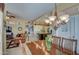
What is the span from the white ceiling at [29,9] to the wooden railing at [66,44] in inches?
14.3

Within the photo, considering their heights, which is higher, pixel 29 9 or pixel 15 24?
pixel 29 9

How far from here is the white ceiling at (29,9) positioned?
1635mm

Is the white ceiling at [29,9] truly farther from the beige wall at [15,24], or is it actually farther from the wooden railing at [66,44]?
the wooden railing at [66,44]

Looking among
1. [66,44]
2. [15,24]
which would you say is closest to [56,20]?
[66,44]

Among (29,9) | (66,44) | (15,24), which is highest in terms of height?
(29,9)

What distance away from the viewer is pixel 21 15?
5.35 ft

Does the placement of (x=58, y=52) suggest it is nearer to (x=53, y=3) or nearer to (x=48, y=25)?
(x=48, y=25)

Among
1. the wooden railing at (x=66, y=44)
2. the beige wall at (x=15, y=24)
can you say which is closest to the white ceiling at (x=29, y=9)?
the beige wall at (x=15, y=24)

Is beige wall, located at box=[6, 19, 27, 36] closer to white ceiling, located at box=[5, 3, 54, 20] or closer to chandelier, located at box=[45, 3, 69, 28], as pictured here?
white ceiling, located at box=[5, 3, 54, 20]

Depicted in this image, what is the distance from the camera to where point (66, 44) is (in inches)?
63.9

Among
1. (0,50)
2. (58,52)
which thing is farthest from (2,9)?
(58,52)

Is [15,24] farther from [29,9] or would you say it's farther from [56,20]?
[56,20]

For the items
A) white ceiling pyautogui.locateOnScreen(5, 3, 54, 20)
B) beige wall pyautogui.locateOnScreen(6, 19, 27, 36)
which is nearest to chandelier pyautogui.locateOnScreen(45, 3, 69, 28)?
white ceiling pyautogui.locateOnScreen(5, 3, 54, 20)

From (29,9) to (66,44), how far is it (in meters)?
0.63
